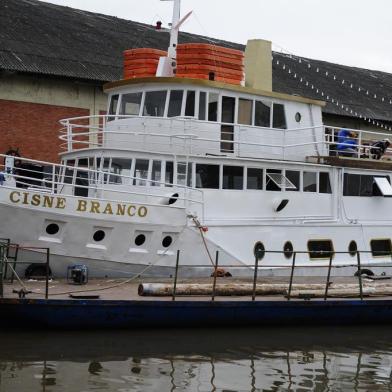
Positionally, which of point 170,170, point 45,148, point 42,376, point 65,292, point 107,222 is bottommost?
point 42,376

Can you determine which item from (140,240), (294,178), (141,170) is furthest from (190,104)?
(140,240)

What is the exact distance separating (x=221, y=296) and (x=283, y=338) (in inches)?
58.7

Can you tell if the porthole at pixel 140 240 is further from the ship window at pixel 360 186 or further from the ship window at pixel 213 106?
the ship window at pixel 360 186

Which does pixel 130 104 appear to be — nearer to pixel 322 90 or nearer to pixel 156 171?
pixel 156 171

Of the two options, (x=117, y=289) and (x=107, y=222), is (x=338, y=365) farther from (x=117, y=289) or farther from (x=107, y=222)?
(x=107, y=222)

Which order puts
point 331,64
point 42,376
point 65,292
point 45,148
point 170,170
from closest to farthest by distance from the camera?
point 42,376 < point 65,292 < point 170,170 < point 45,148 < point 331,64

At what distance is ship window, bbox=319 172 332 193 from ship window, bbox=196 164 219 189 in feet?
10.4

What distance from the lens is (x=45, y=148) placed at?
2969cm

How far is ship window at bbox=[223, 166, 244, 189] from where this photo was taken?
18625mm

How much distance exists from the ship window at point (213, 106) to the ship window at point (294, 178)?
2325 mm

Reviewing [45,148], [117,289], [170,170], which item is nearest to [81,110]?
[45,148]

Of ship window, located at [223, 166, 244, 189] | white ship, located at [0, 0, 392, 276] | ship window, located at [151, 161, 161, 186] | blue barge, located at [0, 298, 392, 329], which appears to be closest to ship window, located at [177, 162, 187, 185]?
white ship, located at [0, 0, 392, 276]

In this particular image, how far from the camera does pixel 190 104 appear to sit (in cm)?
1881

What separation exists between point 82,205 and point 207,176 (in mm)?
3384
